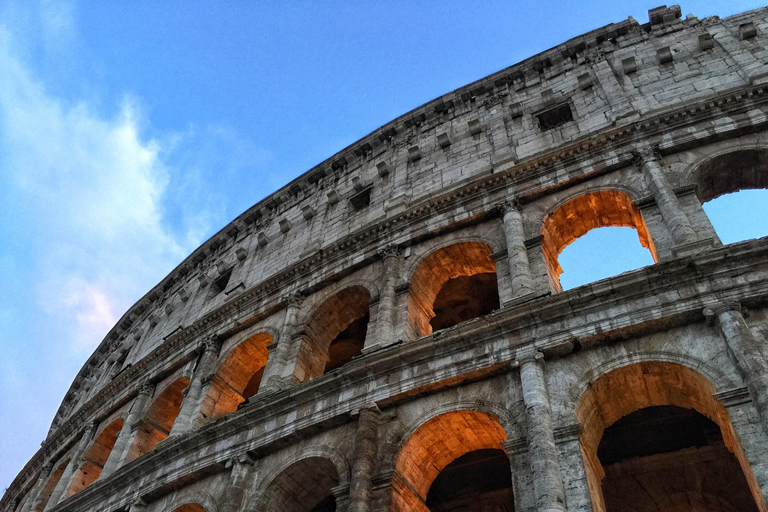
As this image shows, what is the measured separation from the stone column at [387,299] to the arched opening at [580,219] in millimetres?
3247

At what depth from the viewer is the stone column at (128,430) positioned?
51.0ft

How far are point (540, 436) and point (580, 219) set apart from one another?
19.8 feet

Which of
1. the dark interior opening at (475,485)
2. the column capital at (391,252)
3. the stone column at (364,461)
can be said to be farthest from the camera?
the column capital at (391,252)

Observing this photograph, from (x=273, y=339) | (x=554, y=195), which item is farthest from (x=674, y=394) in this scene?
(x=273, y=339)

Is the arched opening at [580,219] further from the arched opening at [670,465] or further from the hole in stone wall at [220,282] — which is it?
the hole in stone wall at [220,282]

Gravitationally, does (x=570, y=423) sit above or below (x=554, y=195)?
below

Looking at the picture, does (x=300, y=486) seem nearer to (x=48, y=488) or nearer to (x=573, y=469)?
(x=573, y=469)

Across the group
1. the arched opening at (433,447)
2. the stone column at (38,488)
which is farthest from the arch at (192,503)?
the stone column at (38,488)

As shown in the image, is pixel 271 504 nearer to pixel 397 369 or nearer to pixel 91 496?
pixel 397 369

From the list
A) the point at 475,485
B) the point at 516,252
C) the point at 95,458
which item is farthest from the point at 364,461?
the point at 95,458

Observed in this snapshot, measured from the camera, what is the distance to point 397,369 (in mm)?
10922

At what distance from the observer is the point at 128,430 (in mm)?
16469

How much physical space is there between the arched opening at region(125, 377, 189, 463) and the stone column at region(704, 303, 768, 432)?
12766 mm

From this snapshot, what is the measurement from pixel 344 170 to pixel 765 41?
11729 millimetres
